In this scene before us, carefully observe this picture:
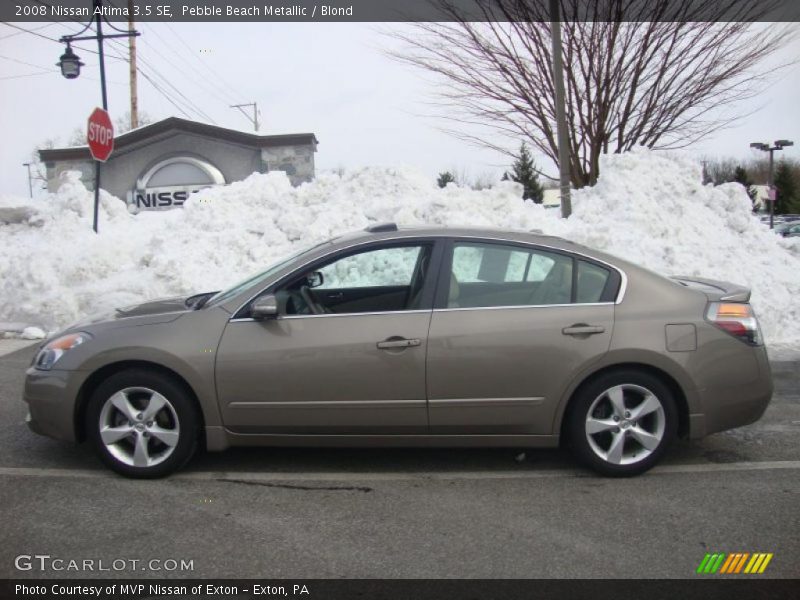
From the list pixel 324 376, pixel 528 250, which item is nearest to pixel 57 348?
pixel 324 376

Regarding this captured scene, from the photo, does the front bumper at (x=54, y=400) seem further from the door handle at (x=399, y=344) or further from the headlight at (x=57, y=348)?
the door handle at (x=399, y=344)

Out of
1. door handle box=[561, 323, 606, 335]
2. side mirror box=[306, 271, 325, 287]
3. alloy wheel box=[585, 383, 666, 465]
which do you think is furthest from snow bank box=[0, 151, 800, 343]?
door handle box=[561, 323, 606, 335]

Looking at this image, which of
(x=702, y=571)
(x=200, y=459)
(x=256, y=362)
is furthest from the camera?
(x=200, y=459)

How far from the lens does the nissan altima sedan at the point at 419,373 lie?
3.89m

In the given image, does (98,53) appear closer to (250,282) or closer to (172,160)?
(172,160)

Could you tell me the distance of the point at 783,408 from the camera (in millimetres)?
5508

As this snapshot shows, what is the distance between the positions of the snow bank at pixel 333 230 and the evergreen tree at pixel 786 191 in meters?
54.3

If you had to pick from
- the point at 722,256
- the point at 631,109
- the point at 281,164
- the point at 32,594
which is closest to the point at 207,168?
the point at 281,164

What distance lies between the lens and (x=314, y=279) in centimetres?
470

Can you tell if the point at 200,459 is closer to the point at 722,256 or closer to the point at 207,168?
the point at 722,256

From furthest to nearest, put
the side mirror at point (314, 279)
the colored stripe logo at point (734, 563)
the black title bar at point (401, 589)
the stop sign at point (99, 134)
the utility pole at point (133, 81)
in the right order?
the utility pole at point (133, 81), the stop sign at point (99, 134), the side mirror at point (314, 279), the colored stripe logo at point (734, 563), the black title bar at point (401, 589)

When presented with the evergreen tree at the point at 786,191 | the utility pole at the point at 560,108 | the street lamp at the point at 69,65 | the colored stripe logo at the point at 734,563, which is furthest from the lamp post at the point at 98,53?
the evergreen tree at the point at 786,191

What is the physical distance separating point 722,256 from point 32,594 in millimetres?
8406

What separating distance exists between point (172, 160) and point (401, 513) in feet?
51.3
